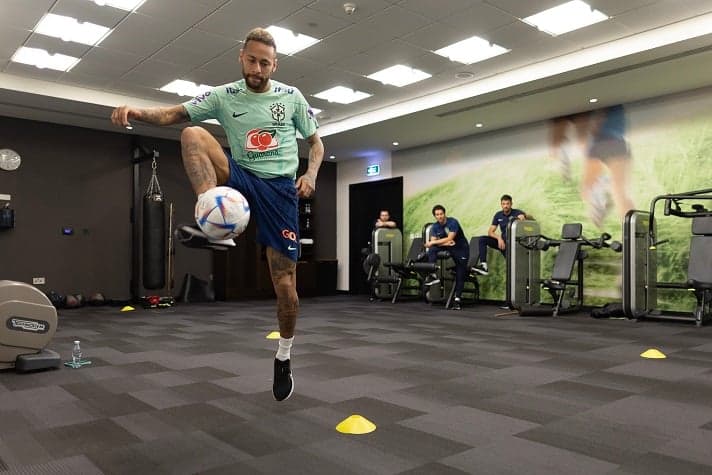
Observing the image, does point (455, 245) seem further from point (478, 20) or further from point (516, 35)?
point (478, 20)

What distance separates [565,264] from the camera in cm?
728

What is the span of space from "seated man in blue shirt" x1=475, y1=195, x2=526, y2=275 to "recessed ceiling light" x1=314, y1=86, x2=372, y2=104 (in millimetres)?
2600

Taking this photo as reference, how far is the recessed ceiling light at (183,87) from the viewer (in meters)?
7.42

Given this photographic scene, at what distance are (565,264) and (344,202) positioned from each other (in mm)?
5692

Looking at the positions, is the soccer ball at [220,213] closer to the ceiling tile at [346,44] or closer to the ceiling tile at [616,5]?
the ceiling tile at [346,44]

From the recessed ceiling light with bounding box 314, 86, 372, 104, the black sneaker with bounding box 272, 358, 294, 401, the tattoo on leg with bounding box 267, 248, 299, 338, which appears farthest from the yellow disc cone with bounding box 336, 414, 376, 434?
the recessed ceiling light with bounding box 314, 86, 372, 104

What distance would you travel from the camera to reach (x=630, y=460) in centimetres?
194

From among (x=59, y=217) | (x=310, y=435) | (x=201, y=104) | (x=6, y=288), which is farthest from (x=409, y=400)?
(x=59, y=217)

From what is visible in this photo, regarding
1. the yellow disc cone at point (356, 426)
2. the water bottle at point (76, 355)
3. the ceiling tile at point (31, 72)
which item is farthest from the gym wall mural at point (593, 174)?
the water bottle at point (76, 355)

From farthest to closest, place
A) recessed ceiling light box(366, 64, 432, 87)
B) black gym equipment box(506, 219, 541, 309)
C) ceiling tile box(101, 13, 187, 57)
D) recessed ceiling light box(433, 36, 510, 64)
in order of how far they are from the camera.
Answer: black gym equipment box(506, 219, 541, 309) → recessed ceiling light box(366, 64, 432, 87) → recessed ceiling light box(433, 36, 510, 64) → ceiling tile box(101, 13, 187, 57)

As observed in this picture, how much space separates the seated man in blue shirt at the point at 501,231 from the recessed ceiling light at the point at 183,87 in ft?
15.0

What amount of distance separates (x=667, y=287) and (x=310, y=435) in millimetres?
5898

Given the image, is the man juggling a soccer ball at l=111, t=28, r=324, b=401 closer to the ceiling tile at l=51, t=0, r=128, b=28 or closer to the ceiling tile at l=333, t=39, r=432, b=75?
the ceiling tile at l=51, t=0, r=128, b=28

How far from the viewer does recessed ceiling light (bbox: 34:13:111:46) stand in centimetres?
553
